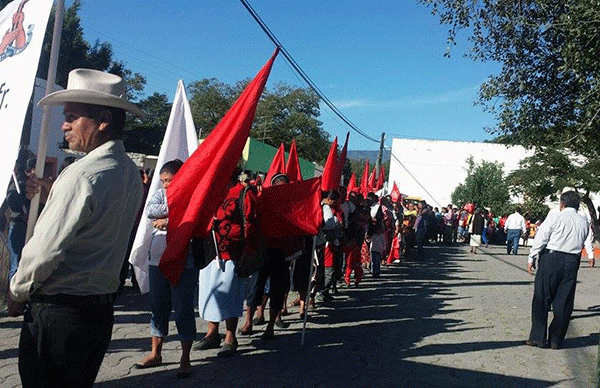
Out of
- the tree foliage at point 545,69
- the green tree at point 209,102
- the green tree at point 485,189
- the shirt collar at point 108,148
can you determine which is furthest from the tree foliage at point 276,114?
the shirt collar at point 108,148

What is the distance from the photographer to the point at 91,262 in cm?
275

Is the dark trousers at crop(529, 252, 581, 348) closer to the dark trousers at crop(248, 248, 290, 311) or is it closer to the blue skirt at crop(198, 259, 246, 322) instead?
the dark trousers at crop(248, 248, 290, 311)

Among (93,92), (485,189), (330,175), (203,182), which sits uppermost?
(485,189)

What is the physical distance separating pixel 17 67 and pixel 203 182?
206cm

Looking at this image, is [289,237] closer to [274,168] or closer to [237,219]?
[237,219]

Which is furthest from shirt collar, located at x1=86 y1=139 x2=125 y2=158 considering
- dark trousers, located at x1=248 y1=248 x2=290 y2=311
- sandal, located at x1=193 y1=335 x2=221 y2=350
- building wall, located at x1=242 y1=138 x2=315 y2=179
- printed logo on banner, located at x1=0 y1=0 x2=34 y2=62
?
building wall, located at x1=242 y1=138 x2=315 y2=179

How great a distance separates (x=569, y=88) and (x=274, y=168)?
5.37 m

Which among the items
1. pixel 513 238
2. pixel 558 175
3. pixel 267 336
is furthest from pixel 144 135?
pixel 267 336

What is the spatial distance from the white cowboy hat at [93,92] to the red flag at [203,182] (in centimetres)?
231

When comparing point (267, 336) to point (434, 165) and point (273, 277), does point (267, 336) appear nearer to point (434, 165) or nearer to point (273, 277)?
point (273, 277)

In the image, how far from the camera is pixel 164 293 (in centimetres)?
573

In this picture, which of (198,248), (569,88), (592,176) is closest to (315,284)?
(198,248)

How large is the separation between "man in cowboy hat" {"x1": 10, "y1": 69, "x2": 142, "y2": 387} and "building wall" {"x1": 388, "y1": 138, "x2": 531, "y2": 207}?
57674 millimetres

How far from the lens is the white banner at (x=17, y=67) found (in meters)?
3.45
